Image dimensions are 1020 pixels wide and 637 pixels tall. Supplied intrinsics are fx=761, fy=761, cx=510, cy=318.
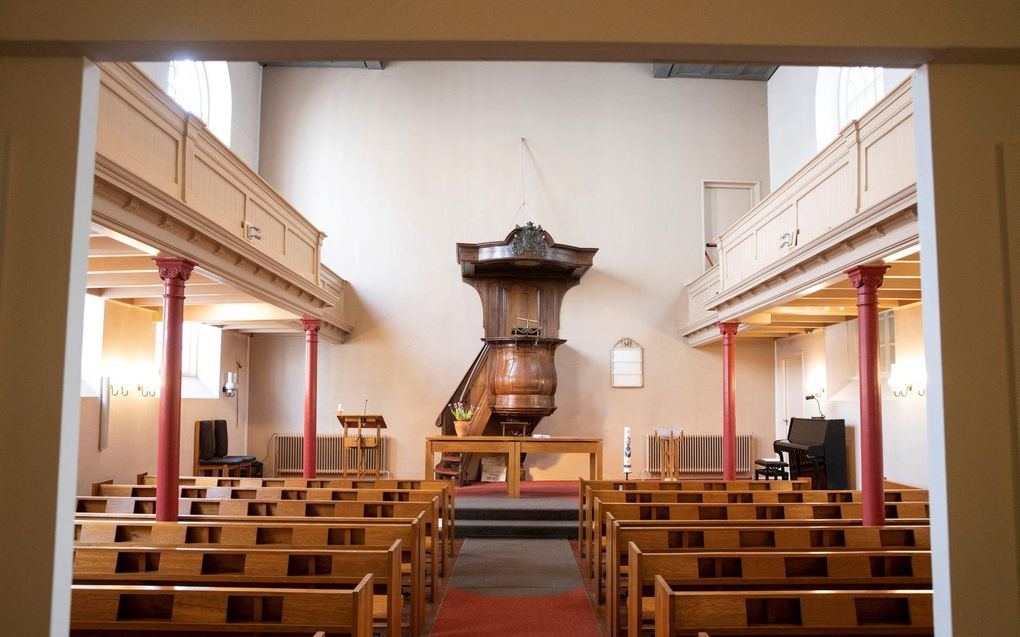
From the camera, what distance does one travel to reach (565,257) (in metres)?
13.0

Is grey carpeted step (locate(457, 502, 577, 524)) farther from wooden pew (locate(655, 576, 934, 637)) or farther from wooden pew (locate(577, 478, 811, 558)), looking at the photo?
wooden pew (locate(655, 576, 934, 637))

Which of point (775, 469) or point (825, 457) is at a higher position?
point (825, 457)

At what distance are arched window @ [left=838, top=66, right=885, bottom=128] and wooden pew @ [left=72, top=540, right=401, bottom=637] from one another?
1033 cm

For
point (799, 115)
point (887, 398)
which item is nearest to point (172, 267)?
point (887, 398)

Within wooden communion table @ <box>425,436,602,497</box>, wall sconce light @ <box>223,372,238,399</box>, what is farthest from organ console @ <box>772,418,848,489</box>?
wall sconce light @ <box>223,372,238,399</box>

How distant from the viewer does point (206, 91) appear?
13414 mm

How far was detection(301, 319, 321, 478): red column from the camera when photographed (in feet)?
39.5

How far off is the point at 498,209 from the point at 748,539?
1099 cm

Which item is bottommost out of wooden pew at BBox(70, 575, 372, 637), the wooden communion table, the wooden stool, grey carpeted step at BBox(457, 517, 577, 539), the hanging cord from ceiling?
grey carpeted step at BBox(457, 517, 577, 539)

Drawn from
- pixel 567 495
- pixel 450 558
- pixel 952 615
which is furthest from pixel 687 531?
pixel 567 495

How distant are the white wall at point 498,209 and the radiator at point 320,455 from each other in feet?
0.96

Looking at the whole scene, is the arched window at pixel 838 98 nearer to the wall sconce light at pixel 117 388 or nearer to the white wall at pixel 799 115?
the white wall at pixel 799 115

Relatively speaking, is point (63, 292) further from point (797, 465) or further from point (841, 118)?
point (841, 118)

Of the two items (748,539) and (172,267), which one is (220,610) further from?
(172,267)
